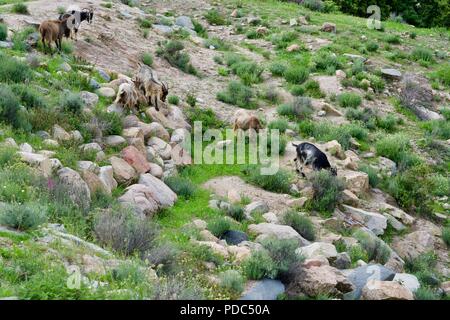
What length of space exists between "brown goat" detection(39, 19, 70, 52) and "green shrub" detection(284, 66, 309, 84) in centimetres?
733

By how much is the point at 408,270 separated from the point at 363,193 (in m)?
2.80

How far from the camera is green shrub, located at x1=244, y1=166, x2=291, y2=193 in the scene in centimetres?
1130

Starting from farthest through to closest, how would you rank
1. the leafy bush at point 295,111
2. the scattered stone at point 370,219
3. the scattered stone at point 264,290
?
1. the leafy bush at point 295,111
2. the scattered stone at point 370,219
3. the scattered stone at point 264,290

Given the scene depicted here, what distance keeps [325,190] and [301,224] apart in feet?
5.81

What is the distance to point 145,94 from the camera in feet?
43.2

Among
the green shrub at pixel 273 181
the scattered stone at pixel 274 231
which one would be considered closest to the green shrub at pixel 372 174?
the green shrub at pixel 273 181

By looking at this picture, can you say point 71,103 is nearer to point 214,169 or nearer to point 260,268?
point 214,169

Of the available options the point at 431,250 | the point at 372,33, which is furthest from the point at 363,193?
the point at 372,33

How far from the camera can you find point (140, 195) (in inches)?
359

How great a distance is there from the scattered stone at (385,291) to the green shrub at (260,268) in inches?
46.6

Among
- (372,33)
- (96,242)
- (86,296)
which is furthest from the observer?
(372,33)

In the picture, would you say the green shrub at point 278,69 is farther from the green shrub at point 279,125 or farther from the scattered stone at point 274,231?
the scattered stone at point 274,231

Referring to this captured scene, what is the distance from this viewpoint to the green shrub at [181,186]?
10.3 metres
